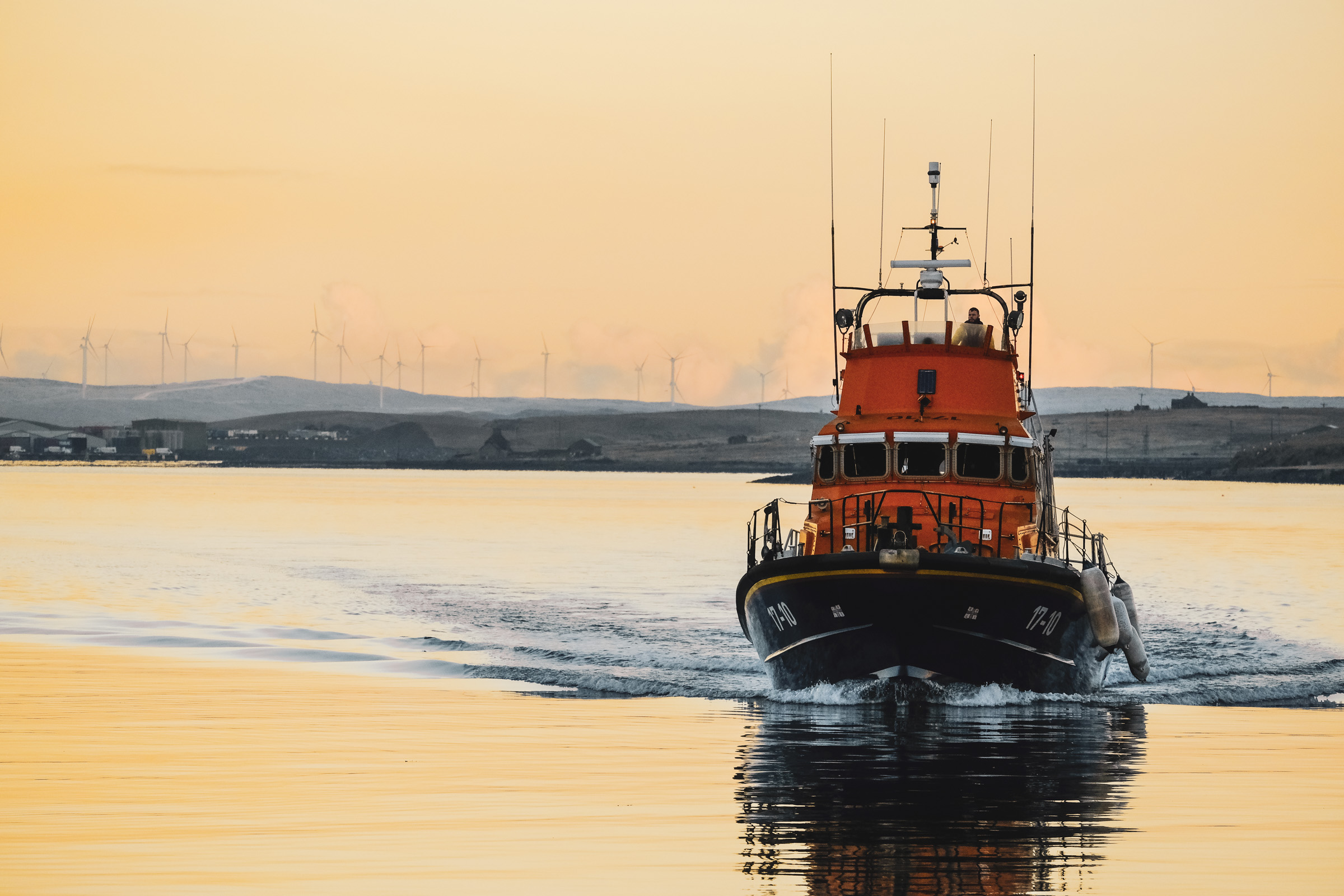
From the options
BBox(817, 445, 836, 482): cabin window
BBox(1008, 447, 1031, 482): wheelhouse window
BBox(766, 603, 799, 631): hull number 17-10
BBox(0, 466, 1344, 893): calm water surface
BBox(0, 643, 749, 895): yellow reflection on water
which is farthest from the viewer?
BBox(817, 445, 836, 482): cabin window

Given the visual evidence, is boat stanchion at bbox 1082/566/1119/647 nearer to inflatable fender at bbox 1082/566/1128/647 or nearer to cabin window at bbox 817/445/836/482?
inflatable fender at bbox 1082/566/1128/647

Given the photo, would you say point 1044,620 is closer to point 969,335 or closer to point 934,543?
point 934,543

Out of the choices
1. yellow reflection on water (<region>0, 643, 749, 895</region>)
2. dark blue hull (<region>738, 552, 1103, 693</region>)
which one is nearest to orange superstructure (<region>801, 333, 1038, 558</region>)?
dark blue hull (<region>738, 552, 1103, 693</region>)

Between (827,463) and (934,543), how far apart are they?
2.41 metres

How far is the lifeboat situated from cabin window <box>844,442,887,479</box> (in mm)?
19

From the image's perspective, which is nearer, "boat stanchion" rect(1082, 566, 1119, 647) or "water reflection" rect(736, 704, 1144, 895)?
"water reflection" rect(736, 704, 1144, 895)

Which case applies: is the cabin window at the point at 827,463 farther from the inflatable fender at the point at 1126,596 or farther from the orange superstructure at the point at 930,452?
the inflatable fender at the point at 1126,596

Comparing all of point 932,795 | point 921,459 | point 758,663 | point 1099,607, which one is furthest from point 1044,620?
point 758,663

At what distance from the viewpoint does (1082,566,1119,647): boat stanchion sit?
851 inches

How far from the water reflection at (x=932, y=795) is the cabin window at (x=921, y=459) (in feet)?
11.6

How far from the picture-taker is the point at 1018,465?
23.4 metres

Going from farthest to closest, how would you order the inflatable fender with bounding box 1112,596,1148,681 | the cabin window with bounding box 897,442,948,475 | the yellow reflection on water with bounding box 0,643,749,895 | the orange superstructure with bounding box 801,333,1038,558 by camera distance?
the inflatable fender with bounding box 1112,596,1148,681, the cabin window with bounding box 897,442,948,475, the orange superstructure with bounding box 801,333,1038,558, the yellow reflection on water with bounding box 0,643,749,895

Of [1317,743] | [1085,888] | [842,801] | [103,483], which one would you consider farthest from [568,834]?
[103,483]

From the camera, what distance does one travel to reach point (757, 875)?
12117mm
